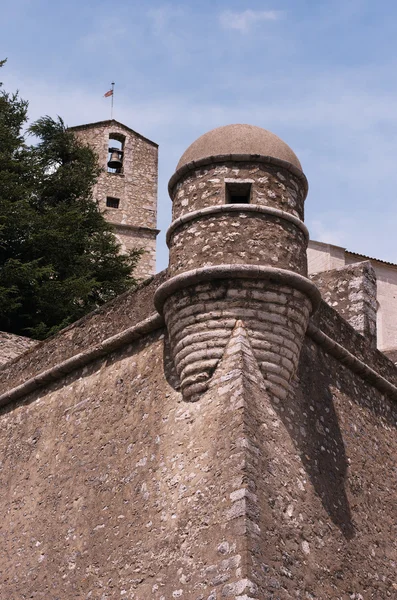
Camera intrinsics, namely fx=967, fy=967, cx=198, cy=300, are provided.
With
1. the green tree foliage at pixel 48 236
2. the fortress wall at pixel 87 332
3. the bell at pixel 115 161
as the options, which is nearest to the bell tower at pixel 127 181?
the bell at pixel 115 161

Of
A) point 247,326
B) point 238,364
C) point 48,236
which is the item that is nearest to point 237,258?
point 247,326

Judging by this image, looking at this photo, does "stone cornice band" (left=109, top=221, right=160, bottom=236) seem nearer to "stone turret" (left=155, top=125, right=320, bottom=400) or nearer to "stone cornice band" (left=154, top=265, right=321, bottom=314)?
"stone turret" (left=155, top=125, right=320, bottom=400)

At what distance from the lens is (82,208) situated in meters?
20.1

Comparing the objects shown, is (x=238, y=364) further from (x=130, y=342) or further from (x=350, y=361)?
(x=350, y=361)

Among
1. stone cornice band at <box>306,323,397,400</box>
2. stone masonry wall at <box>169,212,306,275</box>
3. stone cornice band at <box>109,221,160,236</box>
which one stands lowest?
stone cornice band at <box>306,323,397,400</box>

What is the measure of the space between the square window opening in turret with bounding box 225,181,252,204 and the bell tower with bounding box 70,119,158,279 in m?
17.8

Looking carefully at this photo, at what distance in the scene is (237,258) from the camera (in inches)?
311

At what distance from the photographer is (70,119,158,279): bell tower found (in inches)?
1059

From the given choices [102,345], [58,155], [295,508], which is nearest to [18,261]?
[58,155]

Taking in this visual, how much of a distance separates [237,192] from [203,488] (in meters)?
2.60

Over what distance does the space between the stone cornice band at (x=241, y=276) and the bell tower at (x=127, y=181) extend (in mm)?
18166

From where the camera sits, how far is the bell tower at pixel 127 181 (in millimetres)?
26906

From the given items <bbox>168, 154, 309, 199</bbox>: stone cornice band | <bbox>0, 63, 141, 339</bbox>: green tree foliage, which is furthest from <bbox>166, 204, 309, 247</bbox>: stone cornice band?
<bbox>0, 63, 141, 339</bbox>: green tree foliage

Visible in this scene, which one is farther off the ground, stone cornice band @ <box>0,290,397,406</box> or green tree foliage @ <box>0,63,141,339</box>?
green tree foliage @ <box>0,63,141,339</box>
